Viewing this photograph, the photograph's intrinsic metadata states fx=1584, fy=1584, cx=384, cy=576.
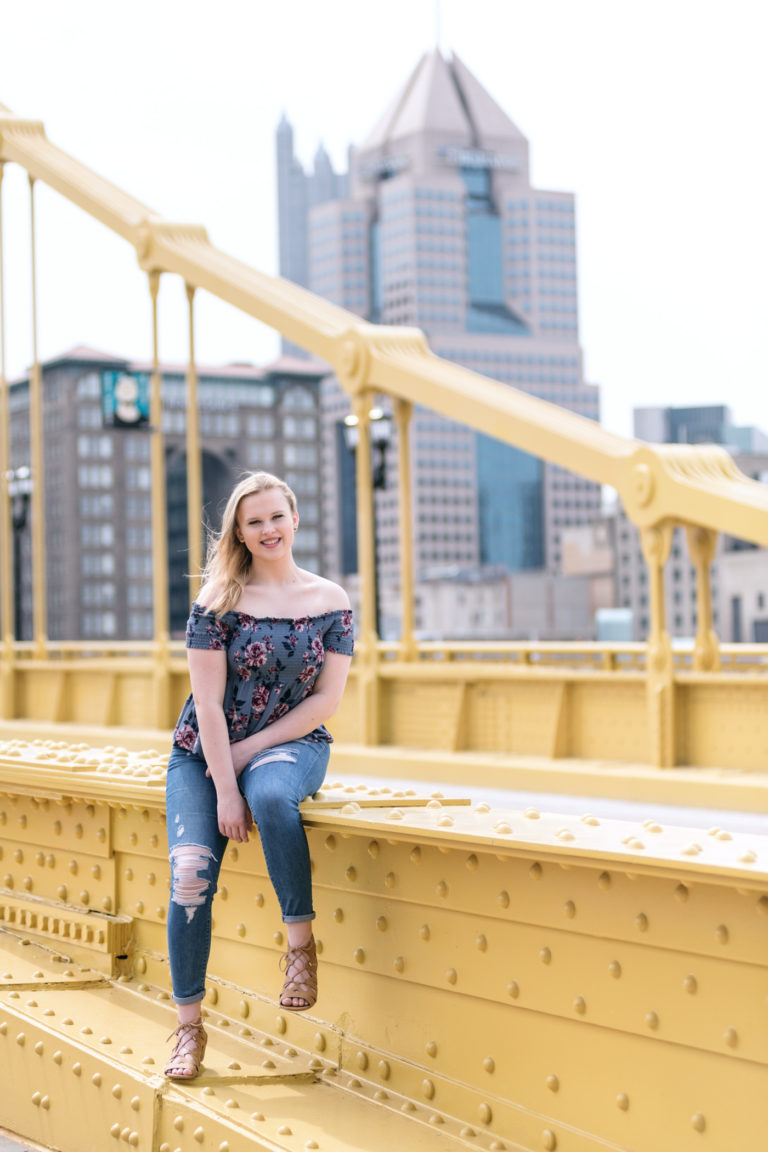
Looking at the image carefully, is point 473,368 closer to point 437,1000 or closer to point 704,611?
point 704,611

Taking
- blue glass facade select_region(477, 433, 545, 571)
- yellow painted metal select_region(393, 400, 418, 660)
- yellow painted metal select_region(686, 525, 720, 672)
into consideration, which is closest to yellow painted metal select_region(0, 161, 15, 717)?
yellow painted metal select_region(393, 400, 418, 660)

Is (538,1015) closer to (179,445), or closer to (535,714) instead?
(535,714)

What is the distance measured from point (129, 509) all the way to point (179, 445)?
16.3 meters

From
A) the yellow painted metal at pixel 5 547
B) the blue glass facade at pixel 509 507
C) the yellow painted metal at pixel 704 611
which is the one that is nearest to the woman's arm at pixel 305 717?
the yellow painted metal at pixel 704 611

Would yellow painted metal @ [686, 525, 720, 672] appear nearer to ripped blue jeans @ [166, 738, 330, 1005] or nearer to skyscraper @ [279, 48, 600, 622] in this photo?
ripped blue jeans @ [166, 738, 330, 1005]

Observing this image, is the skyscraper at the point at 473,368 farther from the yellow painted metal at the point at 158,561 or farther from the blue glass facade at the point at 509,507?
the yellow painted metal at the point at 158,561

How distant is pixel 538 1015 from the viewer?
128 inches

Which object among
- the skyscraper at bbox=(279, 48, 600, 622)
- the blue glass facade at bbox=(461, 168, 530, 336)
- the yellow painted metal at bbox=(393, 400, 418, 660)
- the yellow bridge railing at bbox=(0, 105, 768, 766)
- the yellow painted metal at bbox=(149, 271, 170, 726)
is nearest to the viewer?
the yellow bridge railing at bbox=(0, 105, 768, 766)

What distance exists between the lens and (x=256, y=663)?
152 inches

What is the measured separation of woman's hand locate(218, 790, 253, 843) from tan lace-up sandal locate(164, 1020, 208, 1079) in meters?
0.45

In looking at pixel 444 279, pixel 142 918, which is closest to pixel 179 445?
pixel 444 279

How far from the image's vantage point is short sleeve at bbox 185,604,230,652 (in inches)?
150

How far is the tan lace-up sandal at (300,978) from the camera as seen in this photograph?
11.7 feet

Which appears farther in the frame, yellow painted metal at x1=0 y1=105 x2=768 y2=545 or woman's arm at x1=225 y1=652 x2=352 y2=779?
yellow painted metal at x1=0 y1=105 x2=768 y2=545
